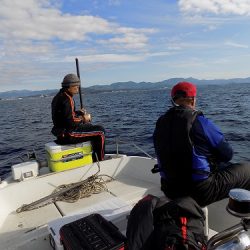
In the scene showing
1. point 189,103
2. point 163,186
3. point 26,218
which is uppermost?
point 189,103

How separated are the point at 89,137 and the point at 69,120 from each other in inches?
23.8

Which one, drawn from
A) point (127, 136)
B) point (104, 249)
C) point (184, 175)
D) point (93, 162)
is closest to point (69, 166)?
point (93, 162)

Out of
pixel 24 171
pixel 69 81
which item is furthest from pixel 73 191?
pixel 69 81

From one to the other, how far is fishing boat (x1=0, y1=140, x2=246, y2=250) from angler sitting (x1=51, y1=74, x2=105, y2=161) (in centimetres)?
55

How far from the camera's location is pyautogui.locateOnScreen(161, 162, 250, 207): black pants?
145 inches

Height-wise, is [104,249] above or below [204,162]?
below

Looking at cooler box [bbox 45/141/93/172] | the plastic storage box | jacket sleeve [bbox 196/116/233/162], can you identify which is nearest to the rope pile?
cooler box [bbox 45/141/93/172]

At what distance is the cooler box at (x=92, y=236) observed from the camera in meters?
2.73

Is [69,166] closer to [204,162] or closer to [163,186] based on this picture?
[163,186]

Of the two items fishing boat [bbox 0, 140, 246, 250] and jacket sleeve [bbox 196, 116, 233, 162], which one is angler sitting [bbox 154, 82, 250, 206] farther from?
fishing boat [bbox 0, 140, 246, 250]

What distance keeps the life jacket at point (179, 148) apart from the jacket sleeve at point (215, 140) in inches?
5.4

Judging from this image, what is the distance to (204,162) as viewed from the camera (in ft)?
11.8

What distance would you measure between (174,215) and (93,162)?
4.38 meters

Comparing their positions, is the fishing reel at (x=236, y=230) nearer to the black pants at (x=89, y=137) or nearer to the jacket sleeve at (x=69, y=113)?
the black pants at (x=89, y=137)
